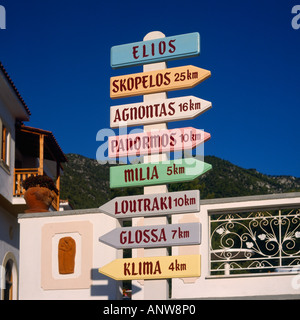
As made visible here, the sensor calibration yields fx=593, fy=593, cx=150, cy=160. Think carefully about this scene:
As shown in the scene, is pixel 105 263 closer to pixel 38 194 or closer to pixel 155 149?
pixel 155 149

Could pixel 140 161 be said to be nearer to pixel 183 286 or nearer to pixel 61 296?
pixel 183 286

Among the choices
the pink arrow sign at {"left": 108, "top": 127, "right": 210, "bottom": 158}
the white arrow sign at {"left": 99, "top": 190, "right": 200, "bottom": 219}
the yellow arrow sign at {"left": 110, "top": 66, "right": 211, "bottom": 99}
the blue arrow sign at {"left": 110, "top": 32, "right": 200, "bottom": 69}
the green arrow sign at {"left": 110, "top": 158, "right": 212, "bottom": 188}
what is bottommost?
the white arrow sign at {"left": 99, "top": 190, "right": 200, "bottom": 219}

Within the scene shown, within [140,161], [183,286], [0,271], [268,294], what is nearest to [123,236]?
[140,161]

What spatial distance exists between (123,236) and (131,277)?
0.63 metres

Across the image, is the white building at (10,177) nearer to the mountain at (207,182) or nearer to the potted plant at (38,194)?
the potted plant at (38,194)

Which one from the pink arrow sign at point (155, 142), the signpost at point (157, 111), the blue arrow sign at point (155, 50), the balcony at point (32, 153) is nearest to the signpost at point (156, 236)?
the pink arrow sign at point (155, 142)

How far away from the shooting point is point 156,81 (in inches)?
376

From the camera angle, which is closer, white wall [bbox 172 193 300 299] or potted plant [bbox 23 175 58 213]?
white wall [bbox 172 193 300 299]

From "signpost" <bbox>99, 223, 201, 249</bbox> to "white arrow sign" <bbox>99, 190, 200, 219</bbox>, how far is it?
23 cm

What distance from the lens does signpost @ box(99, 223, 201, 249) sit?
8.62m

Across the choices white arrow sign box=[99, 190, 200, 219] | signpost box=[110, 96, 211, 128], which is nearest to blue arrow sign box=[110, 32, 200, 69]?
signpost box=[110, 96, 211, 128]

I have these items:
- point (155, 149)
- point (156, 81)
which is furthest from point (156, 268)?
point (156, 81)

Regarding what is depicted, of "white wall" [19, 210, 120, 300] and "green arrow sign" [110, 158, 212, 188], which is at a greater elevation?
"green arrow sign" [110, 158, 212, 188]

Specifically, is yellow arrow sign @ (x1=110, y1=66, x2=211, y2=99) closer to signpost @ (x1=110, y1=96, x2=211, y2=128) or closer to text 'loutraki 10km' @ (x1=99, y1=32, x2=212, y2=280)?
text 'loutraki 10km' @ (x1=99, y1=32, x2=212, y2=280)
